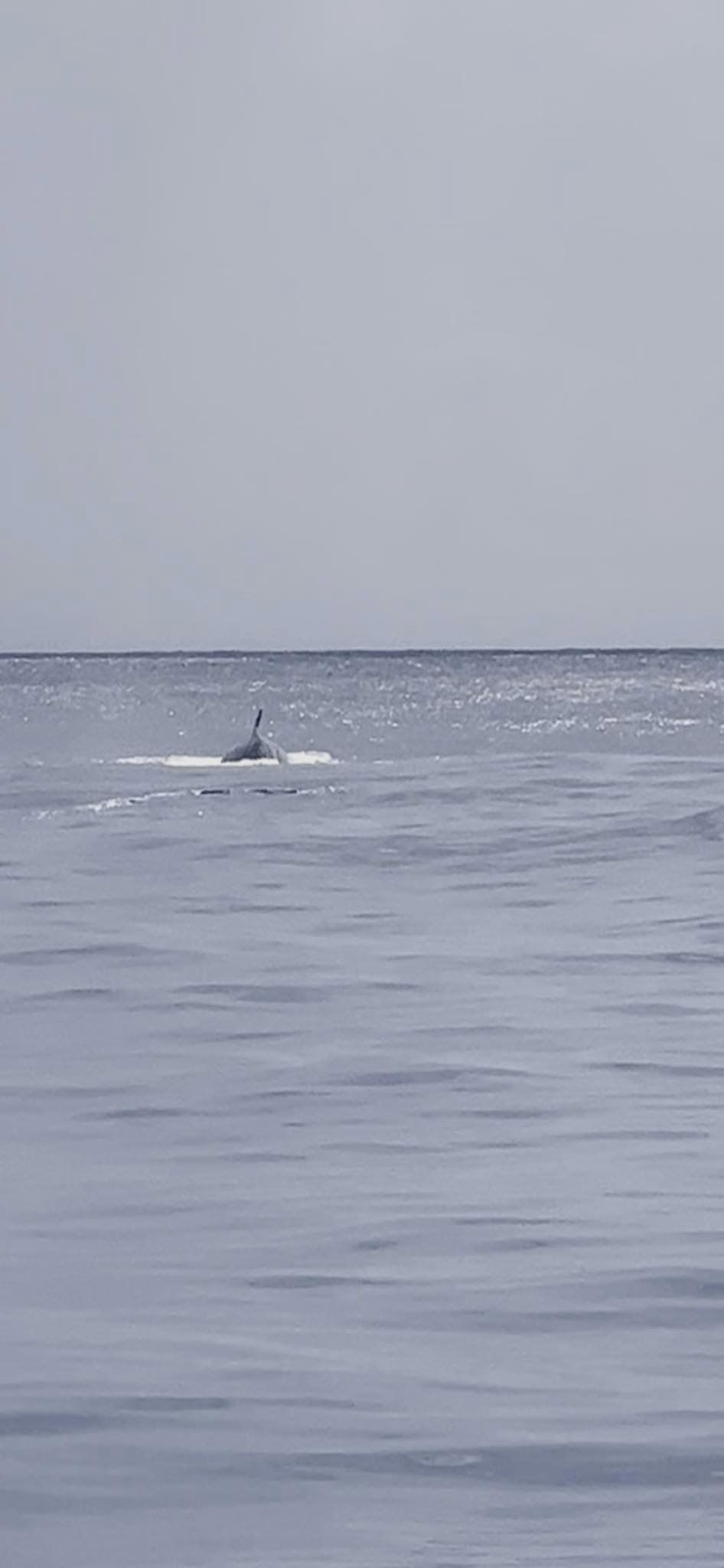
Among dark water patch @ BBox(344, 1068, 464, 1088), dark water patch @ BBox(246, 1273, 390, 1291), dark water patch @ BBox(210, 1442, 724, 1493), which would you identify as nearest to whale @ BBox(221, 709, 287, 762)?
dark water patch @ BBox(344, 1068, 464, 1088)

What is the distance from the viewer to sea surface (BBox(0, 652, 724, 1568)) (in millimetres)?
6922

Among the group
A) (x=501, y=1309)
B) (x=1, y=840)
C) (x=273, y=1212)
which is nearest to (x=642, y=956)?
(x=273, y=1212)

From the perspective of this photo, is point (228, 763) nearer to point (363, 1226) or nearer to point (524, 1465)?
point (363, 1226)

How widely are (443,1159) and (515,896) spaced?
1395cm

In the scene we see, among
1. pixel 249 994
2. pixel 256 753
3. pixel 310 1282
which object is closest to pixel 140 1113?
pixel 310 1282

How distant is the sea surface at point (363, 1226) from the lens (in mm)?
6922

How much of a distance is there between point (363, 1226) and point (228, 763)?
169 ft

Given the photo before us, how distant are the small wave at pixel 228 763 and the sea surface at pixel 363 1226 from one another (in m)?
34.6

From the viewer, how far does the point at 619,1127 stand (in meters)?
12.2

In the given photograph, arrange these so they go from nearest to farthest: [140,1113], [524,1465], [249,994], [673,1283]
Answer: [524,1465] → [673,1283] → [140,1113] → [249,994]

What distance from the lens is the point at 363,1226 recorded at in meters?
10.1

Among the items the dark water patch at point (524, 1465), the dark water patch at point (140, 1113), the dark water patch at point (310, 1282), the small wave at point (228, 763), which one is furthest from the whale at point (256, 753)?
the dark water patch at point (524, 1465)

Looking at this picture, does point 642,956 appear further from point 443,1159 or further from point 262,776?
point 262,776

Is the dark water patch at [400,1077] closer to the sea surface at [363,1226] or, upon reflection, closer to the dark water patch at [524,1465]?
the sea surface at [363,1226]
